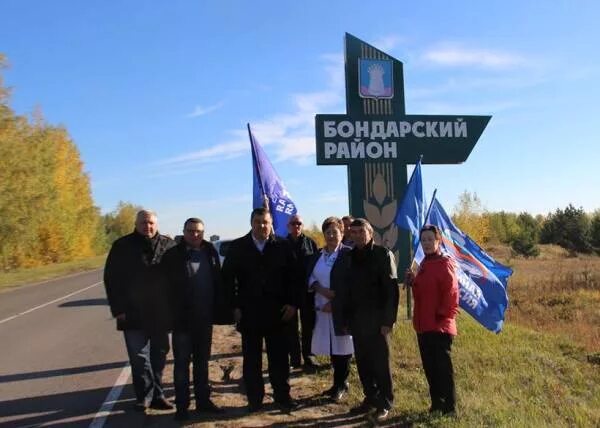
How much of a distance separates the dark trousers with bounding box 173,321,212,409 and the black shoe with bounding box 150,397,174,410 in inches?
13.9

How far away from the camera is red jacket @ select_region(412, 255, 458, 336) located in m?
4.89

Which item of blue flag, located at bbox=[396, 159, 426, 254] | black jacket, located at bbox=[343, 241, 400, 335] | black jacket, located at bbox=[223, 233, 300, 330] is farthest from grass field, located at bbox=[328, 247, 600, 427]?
blue flag, located at bbox=[396, 159, 426, 254]

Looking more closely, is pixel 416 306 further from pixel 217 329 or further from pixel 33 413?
pixel 217 329

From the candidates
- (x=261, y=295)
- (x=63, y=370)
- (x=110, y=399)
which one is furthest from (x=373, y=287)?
(x=63, y=370)

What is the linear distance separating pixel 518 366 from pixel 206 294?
468 cm

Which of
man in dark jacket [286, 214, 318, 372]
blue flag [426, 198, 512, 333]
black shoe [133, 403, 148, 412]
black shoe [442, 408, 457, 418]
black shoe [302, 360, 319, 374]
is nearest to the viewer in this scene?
black shoe [442, 408, 457, 418]

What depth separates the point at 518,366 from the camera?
7496 mm

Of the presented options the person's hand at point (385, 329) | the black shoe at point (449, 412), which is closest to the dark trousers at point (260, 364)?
the person's hand at point (385, 329)

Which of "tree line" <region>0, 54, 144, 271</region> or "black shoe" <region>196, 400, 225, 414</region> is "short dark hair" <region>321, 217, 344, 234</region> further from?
"tree line" <region>0, 54, 144, 271</region>

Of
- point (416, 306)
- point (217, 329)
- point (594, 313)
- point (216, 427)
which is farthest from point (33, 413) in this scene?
point (594, 313)

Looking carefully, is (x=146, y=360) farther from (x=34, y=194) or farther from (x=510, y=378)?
(x=34, y=194)

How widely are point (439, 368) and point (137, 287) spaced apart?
2989mm

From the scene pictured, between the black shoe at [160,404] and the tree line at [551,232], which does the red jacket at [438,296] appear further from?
the tree line at [551,232]

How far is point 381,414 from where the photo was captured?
5.12m
